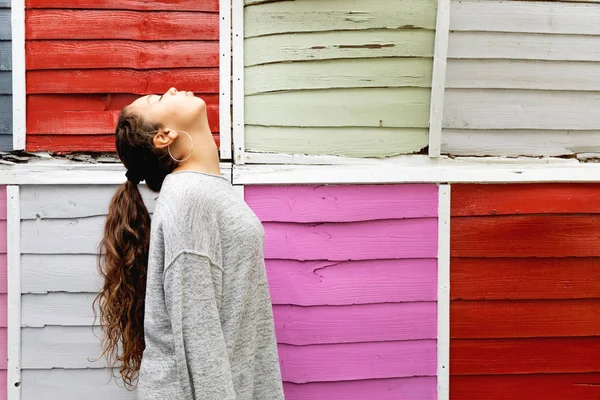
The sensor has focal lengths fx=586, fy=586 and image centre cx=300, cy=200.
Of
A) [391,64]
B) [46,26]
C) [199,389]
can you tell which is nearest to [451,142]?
[391,64]

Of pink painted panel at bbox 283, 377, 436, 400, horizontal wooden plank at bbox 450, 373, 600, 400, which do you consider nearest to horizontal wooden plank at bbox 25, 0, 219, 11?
pink painted panel at bbox 283, 377, 436, 400

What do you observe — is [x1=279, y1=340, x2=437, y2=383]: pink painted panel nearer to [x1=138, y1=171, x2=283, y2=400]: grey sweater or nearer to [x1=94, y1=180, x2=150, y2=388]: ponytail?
[x1=138, y1=171, x2=283, y2=400]: grey sweater

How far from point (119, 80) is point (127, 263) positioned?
0.88 metres

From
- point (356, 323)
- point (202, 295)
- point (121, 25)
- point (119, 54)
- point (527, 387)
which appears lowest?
point (527, 387)

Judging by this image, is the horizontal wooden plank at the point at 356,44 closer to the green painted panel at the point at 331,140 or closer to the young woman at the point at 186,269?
the green painted panel at the point at 331,140

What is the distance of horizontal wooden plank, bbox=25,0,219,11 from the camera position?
8.55ft

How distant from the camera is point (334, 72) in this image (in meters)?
2.66

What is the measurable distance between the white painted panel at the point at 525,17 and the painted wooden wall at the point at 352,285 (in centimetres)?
78

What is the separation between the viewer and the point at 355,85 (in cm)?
266

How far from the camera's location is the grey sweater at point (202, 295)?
5.99ft

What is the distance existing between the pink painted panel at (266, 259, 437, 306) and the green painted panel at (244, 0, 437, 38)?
1.07 m

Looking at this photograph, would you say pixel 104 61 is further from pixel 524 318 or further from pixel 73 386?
pixel 524 318

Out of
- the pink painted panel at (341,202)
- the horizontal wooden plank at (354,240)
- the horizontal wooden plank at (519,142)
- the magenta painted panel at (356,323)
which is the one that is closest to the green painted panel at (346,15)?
the horizontal wooden plank at (519,142)

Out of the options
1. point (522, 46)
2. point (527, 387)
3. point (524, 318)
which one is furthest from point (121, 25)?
point (527, 387)
